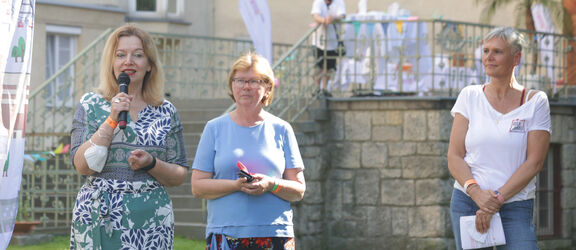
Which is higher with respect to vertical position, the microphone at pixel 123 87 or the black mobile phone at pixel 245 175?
the microphone at pixel 123 87

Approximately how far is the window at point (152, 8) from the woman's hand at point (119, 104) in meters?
17.1

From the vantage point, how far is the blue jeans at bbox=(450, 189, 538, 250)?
5174 millimetres

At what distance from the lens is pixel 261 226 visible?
495cm

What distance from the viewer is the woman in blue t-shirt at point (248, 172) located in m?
4.94

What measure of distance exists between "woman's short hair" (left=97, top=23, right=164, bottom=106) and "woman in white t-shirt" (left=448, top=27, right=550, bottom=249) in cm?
165

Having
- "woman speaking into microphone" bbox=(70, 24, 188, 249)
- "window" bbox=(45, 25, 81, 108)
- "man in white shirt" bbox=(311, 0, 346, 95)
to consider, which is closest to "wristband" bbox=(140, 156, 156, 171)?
"woman speaking into microphone" bbox=(70, 24, 188, 249)

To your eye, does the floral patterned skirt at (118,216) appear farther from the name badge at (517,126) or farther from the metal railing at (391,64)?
the metal railing at (391,64)

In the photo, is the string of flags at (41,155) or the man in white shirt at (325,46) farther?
the man in white shirt at (325,46)

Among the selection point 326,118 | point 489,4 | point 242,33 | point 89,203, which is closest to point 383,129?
point 326,118

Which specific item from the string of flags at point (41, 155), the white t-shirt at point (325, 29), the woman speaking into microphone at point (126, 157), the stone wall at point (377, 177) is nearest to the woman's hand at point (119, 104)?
the woman speaking into microphone at point (126, 157)

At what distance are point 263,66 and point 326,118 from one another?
6.76 m

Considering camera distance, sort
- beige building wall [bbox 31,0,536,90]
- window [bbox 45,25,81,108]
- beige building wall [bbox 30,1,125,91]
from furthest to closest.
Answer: window [bbox 45,25,81,108] → beige building wall [bbox 30,1,125,91] → beige building wall [bbox 31,0,536,90]

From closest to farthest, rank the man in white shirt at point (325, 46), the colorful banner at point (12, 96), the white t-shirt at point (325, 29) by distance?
the colorful banner at point (12, 96) < the man in white shirt at point (325, 46) < the white t-shirt at point (325, 29)

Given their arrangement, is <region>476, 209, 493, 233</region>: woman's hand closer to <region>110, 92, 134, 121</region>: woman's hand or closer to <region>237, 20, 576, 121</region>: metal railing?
<region>110, 92, 134, 121</region>: woman's hand
